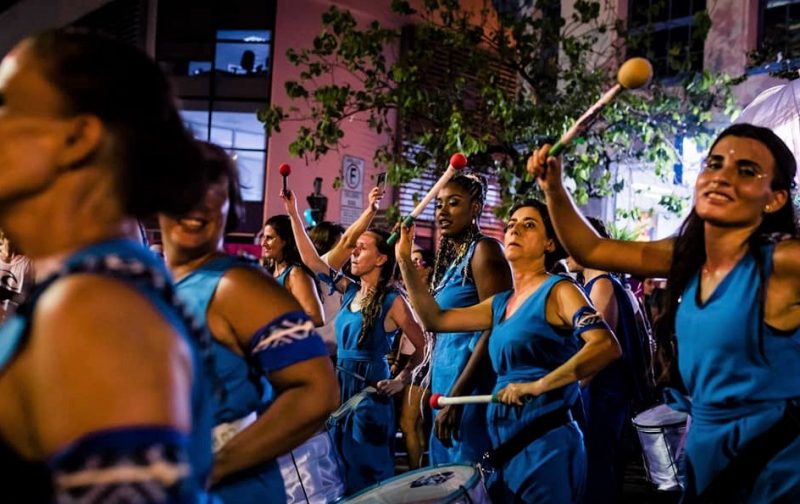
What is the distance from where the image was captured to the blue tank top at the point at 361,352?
689cm

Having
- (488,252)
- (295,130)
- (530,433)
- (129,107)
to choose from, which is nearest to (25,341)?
(129,107)

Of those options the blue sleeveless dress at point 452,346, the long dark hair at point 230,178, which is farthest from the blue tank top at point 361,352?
the long dark hair at point 230,178

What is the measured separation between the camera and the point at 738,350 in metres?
2.99

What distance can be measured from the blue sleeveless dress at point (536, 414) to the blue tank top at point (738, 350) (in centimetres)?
145

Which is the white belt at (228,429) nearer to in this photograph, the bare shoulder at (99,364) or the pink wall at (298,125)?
the bare shoulder at (99,364)

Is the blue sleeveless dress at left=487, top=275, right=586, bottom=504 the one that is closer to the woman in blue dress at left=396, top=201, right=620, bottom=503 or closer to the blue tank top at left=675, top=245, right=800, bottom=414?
the woman in blue dress at left=396, top=201, right=620, bottom=503

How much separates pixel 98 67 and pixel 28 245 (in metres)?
0.28

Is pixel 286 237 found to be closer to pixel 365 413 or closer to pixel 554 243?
pixel 365 413

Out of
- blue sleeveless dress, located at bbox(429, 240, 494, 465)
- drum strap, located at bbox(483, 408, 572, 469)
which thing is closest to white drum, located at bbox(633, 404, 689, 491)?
drum strap, located at bbox(483, 408, 572, 469)

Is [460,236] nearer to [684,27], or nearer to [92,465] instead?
[92,465]

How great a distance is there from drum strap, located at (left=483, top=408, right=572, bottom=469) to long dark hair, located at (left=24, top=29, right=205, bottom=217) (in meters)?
3.38

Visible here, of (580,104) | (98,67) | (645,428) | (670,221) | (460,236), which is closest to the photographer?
(98,67)

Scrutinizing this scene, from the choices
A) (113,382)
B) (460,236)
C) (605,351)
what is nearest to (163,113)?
(113,382)

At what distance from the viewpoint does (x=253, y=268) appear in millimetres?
2508
